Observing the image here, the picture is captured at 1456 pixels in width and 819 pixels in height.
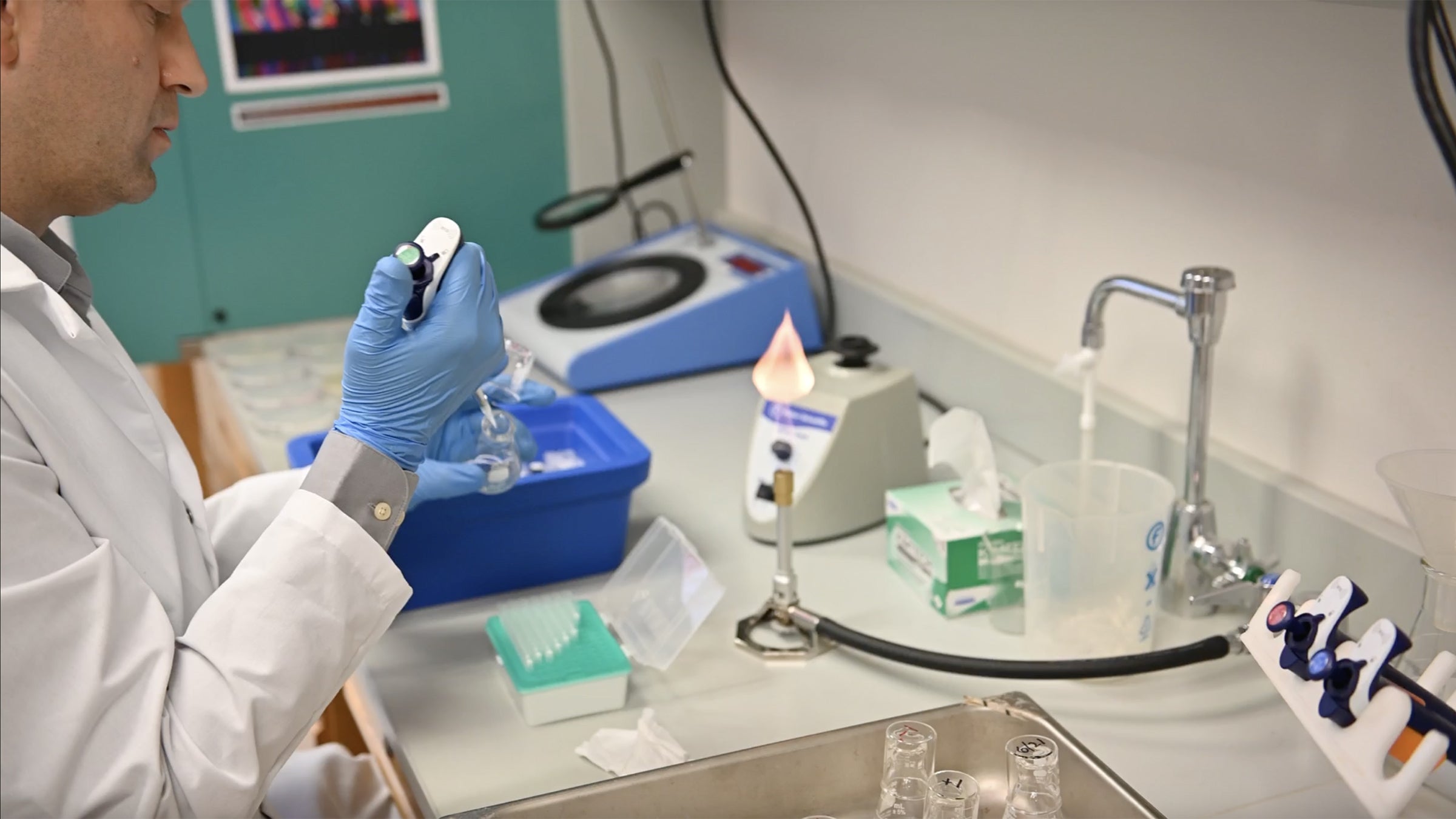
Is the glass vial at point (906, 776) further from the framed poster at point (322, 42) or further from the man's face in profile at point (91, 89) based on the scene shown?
the framed poster at point (322, 42)

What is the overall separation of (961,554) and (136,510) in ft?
2.55

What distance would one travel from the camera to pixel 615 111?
2.41 metres

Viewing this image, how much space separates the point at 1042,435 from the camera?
168 cm

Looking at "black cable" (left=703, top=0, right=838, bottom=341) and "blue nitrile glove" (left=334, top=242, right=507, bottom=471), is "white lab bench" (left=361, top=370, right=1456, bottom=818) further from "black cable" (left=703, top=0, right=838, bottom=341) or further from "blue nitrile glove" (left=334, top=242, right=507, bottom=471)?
"black cable" (left=703, top=0, right=838, bottom=341)

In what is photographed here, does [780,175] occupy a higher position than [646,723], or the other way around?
[780,175]

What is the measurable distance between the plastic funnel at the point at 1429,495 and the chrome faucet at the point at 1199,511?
231mm

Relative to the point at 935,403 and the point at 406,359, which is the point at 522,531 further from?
the point at 935,403

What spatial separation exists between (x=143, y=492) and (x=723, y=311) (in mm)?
1108

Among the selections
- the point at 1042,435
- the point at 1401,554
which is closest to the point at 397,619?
the point at 1042,435

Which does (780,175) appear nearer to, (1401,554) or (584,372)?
(584,372)

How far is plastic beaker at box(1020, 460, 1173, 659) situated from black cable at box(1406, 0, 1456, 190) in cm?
50

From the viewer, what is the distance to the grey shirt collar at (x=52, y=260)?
104cm

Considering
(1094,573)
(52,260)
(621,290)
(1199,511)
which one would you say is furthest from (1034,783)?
(621,290)

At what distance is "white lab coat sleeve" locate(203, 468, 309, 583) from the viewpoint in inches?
53.9
